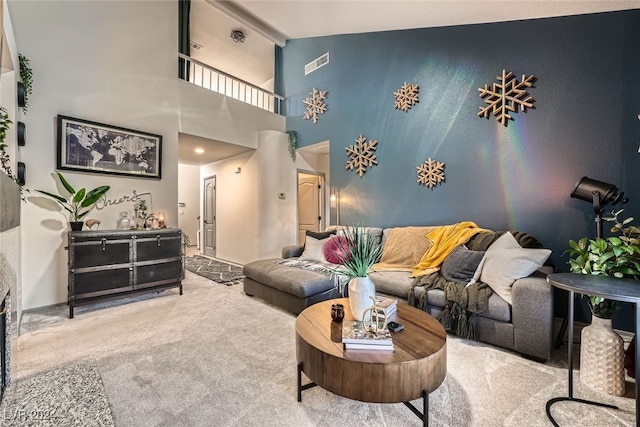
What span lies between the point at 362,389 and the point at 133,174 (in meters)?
3.92

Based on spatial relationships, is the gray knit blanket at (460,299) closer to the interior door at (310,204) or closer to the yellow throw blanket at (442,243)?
the yellow throw blanket at (442,243)

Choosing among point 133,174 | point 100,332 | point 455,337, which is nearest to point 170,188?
point 133,174

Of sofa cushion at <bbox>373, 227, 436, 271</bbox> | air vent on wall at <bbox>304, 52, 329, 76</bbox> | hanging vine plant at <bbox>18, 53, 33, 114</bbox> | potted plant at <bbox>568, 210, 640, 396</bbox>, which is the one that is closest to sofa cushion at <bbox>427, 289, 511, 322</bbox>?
potted plant at <bbox>568, 210, 640, 396</bbox>

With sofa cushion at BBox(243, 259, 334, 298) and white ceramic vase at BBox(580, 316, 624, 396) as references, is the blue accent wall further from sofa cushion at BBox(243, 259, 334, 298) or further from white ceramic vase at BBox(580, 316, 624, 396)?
sofa cushion at BBox(243, 259, 334, 298)

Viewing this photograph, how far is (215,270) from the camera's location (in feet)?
16.6

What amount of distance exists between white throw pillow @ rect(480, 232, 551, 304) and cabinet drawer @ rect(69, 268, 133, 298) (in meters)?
3.79

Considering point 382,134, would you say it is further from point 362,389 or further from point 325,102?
point 362,389

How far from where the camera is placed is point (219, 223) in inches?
247

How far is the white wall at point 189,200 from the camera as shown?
8266mm

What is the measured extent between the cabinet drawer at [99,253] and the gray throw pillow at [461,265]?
355cm

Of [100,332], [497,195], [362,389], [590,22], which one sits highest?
[590,22]

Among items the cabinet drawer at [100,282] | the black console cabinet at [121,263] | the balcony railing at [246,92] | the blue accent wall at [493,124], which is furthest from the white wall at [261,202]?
the cabinet drawer at [100,282]

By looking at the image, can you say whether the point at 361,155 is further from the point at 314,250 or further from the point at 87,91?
the point at 87,91

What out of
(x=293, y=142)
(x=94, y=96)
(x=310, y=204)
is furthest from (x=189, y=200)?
(x=94, y=96)
